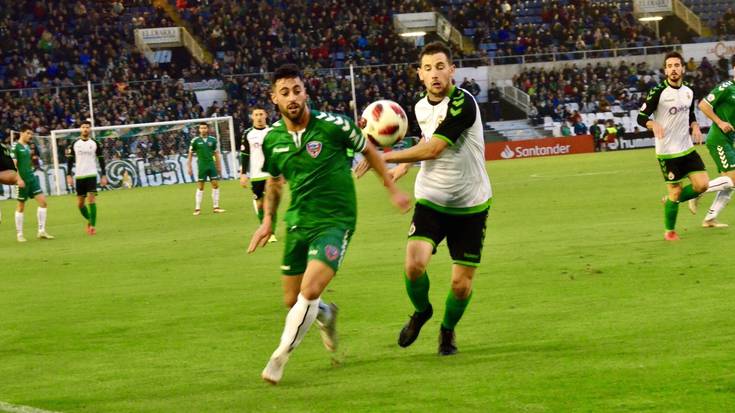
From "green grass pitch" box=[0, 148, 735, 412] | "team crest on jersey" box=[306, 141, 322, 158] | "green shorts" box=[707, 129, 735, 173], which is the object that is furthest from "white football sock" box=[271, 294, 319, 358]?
"green shorts" box=[707, 129, 735, 173]

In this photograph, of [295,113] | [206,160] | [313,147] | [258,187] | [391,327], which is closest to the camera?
[295,113]

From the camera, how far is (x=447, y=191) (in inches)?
339

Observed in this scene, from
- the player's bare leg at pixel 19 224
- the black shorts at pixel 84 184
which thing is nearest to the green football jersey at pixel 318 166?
the player's bare leg at pixel 19 224

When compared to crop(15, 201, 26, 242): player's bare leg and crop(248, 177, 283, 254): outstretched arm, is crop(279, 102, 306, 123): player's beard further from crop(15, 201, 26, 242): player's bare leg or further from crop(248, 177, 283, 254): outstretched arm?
crop(15, 201, 26, 242): player's bare leg

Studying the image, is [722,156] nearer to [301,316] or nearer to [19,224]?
[301,316]

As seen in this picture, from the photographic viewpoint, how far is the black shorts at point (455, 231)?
8602 mm

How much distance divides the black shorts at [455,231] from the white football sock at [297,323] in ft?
4.38

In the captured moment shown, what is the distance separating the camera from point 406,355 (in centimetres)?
856

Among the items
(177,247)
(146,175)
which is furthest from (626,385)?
(146,175)

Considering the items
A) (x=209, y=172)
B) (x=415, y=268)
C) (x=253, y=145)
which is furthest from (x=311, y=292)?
(x=209, y=172)

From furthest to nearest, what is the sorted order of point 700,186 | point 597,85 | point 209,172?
point 597,85, point 209,172, point 700,186

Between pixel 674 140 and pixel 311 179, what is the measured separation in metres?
9.16

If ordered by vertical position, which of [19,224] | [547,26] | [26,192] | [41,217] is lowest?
[19,224]

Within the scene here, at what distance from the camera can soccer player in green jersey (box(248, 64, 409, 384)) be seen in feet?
25.8
